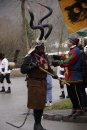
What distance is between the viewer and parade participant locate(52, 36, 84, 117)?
960 centimetres

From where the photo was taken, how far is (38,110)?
8875 mm

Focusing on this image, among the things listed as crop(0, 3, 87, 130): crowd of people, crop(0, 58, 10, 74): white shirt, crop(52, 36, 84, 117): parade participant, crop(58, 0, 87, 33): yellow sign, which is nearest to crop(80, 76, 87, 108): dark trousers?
crop(0, 3, 87, 130): crowd of people

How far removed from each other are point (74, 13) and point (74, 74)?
193cm

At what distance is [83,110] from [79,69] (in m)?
0.99

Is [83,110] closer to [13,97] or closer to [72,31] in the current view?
[72,31]

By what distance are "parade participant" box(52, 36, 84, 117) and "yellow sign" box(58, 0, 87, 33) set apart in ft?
4.23

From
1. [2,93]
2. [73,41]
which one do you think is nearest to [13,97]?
[2,93]

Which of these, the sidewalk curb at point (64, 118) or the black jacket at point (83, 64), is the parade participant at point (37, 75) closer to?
the sidewalk curb at point (64, 118)

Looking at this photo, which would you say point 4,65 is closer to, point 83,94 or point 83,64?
point 83,94

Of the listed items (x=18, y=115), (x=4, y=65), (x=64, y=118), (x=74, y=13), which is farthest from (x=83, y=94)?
(x=4, y=65)

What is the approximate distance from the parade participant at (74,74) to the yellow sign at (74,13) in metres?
1.29

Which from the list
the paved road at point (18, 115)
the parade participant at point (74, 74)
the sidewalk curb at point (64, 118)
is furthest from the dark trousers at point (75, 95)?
the paved road at point (18, 115)

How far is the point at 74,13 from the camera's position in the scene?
11000 mm

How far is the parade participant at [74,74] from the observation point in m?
9.60
